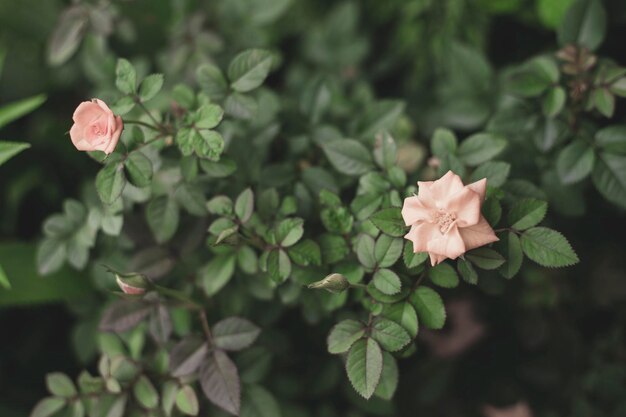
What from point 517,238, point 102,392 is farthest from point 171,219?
point 517,238

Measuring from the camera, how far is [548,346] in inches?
55.6

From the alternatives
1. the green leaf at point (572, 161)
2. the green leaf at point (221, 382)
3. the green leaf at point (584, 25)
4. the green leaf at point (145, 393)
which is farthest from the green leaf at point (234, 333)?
the green leaf at point (584, 25)

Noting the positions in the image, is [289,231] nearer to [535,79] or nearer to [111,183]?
[111,183]

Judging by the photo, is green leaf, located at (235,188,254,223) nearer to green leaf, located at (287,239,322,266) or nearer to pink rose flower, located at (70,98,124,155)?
green leaf, located at (287,239,322,266)

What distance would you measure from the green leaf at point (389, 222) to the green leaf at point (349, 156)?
0.16 meters

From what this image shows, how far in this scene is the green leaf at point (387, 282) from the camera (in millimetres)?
858

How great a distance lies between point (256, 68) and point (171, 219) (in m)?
0.27

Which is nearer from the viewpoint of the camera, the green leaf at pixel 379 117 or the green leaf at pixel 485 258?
the green leaf at pixel 485 258

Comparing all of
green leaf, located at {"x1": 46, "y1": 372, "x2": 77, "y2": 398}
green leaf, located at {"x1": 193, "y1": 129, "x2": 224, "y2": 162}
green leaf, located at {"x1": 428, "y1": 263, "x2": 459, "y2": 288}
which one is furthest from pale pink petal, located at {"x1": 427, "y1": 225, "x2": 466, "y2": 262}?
green leaf, located at {"x1": 46, "y1": 372, "x2": 77, "y2": 398}

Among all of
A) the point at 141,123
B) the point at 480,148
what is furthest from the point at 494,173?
the point at 141,123

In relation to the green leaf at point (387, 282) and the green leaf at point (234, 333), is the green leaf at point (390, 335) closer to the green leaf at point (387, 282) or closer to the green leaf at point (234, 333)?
the green leaf at point (387, 282)

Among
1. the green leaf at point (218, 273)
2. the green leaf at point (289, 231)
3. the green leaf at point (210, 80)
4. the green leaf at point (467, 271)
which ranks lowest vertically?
the green leaf at point (218, 273)

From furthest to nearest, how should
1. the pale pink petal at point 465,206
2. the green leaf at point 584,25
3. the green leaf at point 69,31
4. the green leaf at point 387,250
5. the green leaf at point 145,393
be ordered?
the green leaf at point 69,31 → the green leaf at point 584,25 → the green leaf at point 145,393 → the green leaf at point 387,250 → the pale pink petal at point 465,206

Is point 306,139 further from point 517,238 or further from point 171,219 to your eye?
point 517,238
